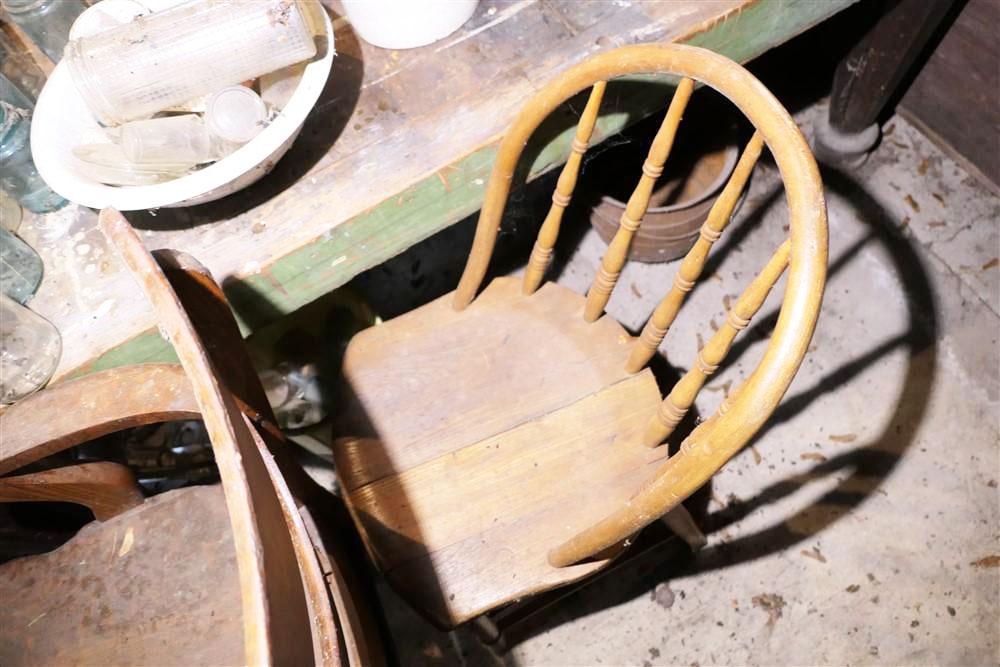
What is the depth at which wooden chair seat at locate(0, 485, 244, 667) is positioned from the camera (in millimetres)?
948

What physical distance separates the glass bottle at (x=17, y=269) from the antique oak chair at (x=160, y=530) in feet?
0.54

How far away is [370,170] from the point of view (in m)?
0.95

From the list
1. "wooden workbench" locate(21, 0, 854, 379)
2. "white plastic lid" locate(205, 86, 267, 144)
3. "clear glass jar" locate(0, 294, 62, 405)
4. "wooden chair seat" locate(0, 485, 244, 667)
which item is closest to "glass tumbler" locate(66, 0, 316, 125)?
"white plastic lid" locate(205, 86, 267, 144)

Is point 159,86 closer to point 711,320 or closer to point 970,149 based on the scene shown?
point 711,320

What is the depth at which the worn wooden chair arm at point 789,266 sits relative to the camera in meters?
0.62

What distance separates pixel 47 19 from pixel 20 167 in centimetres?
24

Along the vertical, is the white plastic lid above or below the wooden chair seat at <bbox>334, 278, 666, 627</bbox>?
above

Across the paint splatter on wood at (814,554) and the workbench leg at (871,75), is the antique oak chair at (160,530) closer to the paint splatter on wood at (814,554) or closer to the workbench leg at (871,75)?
the paint splatter on wood at (814,554)

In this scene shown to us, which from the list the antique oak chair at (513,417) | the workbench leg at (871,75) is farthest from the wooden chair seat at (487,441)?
the workbench leg at (871,75)

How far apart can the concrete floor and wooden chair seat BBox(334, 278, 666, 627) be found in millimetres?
573

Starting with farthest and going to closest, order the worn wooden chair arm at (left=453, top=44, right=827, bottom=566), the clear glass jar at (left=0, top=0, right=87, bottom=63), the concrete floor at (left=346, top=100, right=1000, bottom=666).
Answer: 1. the concrete floor at (left=346, top=100, right=1000, bottom=666)
2. the clear glass jar at (left=0, top=0, right=87, bottom=63)
3. the worn wooden chair arm at (left=453, top=44, right=827, bottom=566)

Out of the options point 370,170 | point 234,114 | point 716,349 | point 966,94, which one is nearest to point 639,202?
point 716,349

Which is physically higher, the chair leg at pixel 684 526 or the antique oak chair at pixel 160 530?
the antique oak chair at pixel 160 530

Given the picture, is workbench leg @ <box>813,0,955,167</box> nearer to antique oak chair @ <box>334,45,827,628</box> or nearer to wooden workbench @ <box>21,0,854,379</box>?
wooden workbench @ <box>21,0,854,379</box>
